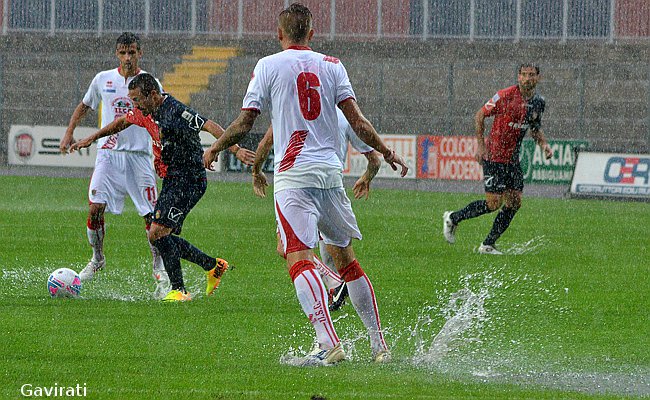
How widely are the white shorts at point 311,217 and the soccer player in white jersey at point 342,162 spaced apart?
257 mm

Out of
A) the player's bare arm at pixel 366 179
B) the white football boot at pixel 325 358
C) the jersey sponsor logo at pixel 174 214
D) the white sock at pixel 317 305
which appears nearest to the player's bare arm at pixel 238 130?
the white sock at pixel 317 305

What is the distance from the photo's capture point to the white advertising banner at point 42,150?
1203 inches

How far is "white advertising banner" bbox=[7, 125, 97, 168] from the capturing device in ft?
100

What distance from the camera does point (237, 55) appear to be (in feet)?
124

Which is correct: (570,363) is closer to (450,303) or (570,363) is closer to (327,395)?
(327,395)

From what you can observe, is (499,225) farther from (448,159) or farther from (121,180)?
(448,159)

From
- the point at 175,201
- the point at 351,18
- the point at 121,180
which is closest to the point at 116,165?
the point at 121,180

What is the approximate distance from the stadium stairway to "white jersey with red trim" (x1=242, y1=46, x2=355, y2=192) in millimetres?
28409

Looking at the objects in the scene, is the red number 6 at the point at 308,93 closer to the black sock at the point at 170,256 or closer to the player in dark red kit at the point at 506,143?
the black sock at the point at 170,256

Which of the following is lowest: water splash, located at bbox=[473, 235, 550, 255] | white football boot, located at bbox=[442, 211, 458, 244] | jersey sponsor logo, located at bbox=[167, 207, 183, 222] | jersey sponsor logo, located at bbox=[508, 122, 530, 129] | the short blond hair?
water splash, located at bbox=[473, 235, 550, 255]

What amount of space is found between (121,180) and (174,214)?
195 centimetres

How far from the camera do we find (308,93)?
7.65 metres

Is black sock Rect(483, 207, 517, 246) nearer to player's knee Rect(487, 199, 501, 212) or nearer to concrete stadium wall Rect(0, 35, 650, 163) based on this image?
player's knee Rect(487, 199, 501, 212)

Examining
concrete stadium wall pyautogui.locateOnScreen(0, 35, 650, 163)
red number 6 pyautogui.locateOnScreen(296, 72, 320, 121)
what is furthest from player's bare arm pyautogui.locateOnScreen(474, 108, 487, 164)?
concrete stadium wall pyautogui.locateOnScreen(0, 35, 650, 163)
